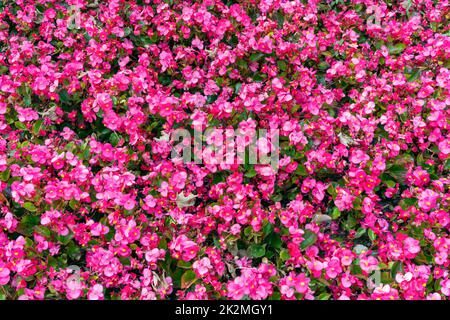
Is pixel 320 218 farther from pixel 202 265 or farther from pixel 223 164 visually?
pixel 202 265

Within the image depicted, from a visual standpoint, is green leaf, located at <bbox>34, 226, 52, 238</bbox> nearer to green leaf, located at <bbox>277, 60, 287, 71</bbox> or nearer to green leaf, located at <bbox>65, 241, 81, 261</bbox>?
green leaf, located at <bbox>65, 241, 81, 261</bbox>

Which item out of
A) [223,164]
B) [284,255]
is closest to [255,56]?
[223,164]

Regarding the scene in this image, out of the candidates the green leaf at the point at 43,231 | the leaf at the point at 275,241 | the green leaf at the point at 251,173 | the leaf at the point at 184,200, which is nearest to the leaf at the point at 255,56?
the green leaf at the point at 251,173

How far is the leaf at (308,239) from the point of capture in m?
2.27

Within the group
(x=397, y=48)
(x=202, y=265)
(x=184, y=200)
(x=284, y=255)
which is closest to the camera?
(x=202, y=265)

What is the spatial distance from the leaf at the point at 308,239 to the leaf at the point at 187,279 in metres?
0.60

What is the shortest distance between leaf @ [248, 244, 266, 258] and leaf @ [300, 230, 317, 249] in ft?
0.69

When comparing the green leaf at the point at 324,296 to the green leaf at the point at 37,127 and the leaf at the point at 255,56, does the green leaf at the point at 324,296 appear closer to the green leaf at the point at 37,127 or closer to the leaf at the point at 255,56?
the leaf at the point at 255,56

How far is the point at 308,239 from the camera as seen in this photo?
2.29 metres

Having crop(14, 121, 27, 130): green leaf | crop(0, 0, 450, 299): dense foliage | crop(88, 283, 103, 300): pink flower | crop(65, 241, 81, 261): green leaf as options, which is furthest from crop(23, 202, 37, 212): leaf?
crop(14, 121, 27, 130): green leaf

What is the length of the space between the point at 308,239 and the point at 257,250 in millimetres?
282

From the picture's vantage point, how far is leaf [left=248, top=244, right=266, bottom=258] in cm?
228

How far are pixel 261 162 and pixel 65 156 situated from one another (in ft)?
3.77

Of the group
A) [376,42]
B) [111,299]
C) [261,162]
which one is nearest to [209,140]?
[261,162]
